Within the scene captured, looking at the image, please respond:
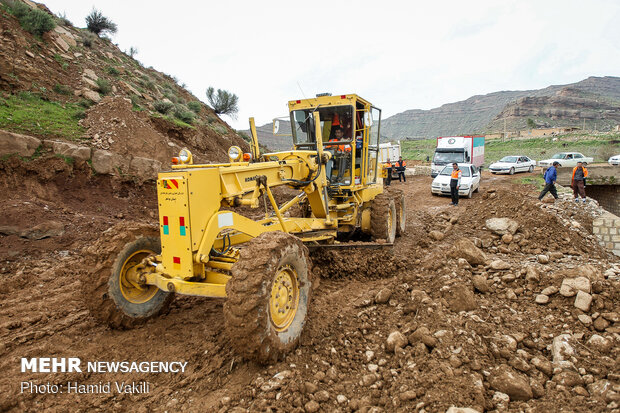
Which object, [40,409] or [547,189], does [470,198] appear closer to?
[547,189]

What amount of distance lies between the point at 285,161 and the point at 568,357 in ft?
13.2

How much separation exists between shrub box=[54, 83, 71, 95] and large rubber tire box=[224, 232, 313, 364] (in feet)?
41.8

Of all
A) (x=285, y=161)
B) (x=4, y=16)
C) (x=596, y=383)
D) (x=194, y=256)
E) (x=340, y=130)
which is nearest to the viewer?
(x=596, y=383)

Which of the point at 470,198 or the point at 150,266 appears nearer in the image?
the point at 150,266

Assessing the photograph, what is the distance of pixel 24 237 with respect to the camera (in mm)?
7488

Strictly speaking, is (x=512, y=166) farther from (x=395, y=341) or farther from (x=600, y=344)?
(x=395, y=341)

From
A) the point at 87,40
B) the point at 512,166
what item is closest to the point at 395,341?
the point at 87,40

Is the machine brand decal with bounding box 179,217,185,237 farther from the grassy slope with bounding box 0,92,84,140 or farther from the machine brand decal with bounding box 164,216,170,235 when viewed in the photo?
the grassy slope with bounding box 0,92,84,140

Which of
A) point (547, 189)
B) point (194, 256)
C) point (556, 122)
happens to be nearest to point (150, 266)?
point (194, 256)

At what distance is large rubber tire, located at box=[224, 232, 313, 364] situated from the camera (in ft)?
10.9

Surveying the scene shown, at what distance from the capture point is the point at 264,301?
3.40m

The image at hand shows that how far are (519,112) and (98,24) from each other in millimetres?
92654
